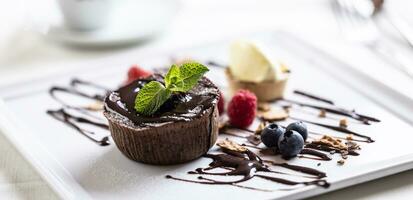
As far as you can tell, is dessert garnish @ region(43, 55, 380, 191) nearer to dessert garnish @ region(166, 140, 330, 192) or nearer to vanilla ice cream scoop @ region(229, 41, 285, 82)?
dessert garnish @ region(166, 140, 330, 192)

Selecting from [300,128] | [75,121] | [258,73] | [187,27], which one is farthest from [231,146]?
[187,27]

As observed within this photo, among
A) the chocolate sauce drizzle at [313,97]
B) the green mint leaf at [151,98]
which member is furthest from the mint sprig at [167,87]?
the chocolate sauce drizzle at [313,97]

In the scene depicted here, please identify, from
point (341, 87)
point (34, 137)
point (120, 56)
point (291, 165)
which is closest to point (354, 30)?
point (341, 87)

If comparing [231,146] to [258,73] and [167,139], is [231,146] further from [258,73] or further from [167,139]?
[258,73]

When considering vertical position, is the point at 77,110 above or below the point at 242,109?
below

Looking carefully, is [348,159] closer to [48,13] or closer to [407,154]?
[407,154]

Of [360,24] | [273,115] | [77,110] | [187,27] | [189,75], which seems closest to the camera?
[189,75]

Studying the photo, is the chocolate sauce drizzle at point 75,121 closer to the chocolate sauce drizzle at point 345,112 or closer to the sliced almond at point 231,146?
the sliced almond at point 231,146
